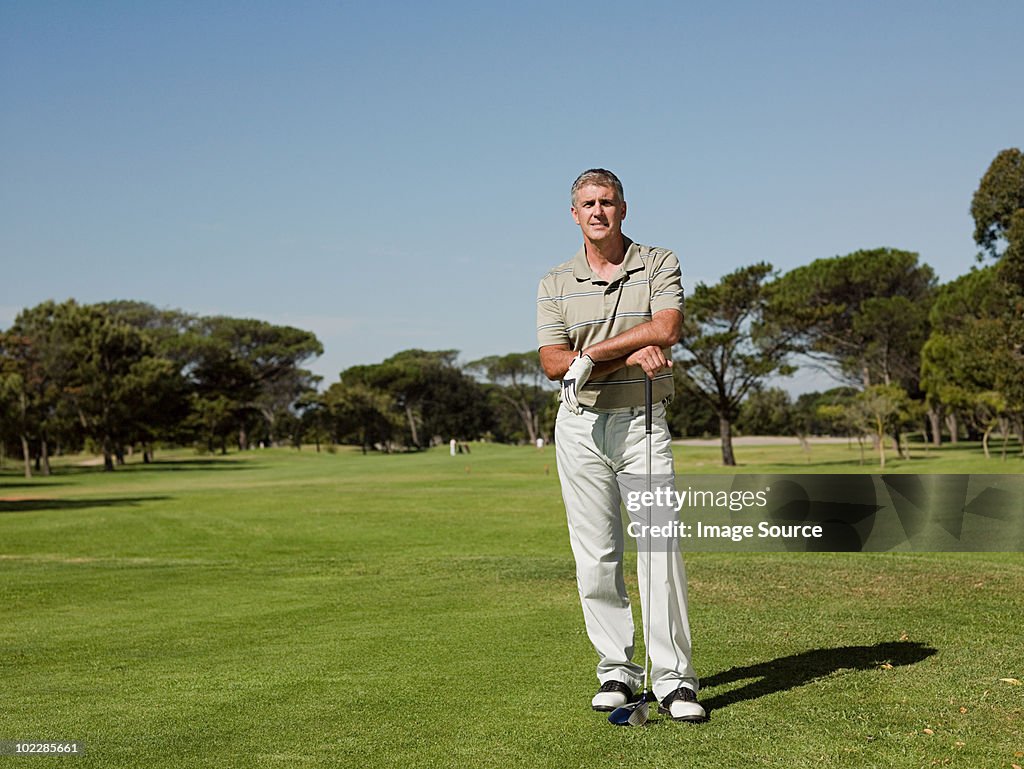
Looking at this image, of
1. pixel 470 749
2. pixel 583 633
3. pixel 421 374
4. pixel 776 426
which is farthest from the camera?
pixel 421 374

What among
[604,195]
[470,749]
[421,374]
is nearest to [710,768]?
[470,749]

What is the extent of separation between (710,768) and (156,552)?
1700 cm

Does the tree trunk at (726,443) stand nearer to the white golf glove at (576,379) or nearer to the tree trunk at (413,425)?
the white golf glove at (576,379)

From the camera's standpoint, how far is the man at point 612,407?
4953mm

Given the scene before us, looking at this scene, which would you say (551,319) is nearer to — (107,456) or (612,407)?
(612,407)

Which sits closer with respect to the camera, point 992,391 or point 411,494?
point 411,494

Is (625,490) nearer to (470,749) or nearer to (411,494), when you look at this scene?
(470,749)

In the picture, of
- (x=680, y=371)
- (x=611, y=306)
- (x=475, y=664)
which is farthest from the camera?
(x=680, y=371)

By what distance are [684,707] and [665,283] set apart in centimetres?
193

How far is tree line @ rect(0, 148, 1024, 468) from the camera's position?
→ 5300 centimetres

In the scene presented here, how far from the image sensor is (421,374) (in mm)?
116625
